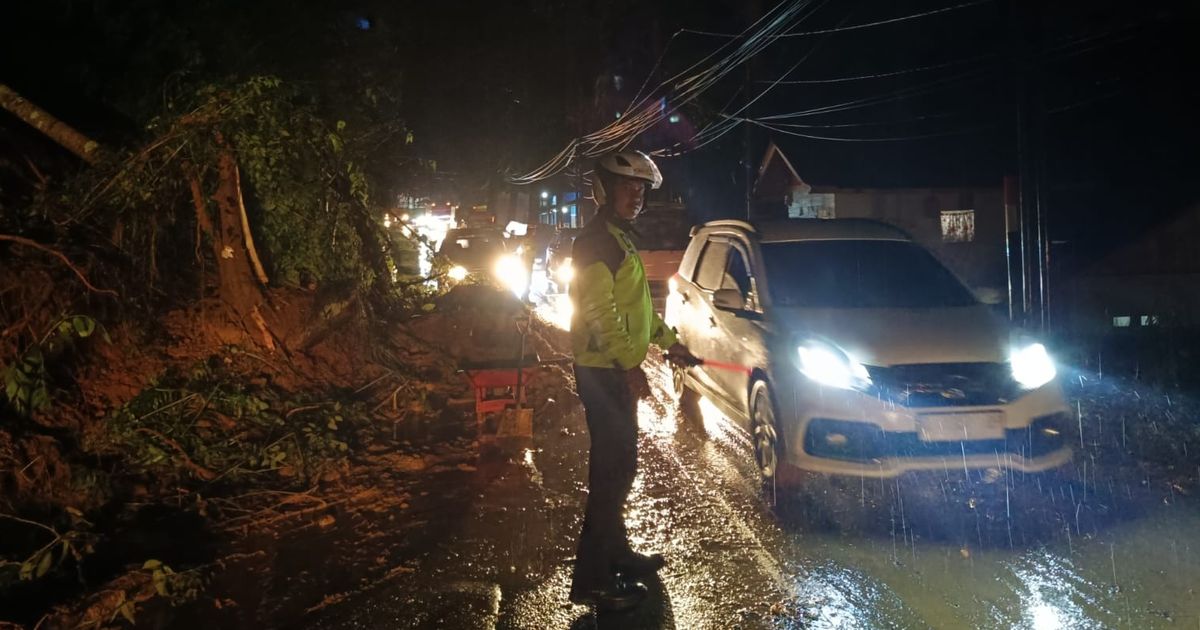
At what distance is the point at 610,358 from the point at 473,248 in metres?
16.6

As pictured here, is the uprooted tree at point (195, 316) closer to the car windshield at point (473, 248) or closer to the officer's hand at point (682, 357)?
the officer's hand at point (682, 357)

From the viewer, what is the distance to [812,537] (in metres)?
4.61

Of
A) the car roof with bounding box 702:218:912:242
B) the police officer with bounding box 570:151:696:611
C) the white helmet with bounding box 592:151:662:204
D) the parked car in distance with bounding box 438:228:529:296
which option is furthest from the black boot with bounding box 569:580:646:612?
the parked car in distance with bounding box 438:228:529:296

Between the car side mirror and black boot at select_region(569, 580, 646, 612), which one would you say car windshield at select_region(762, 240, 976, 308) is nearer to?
the car side mirror

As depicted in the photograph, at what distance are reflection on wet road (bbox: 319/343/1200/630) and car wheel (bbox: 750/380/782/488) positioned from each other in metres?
0.23

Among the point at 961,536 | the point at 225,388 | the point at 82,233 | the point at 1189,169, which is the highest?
the point at 1189,169

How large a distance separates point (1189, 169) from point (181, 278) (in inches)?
765

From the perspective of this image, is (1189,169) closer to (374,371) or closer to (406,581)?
(374,371)

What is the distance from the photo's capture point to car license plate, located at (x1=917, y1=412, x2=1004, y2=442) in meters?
4.52

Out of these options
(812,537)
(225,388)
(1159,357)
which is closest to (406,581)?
(812,537)

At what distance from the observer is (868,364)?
4777 mm

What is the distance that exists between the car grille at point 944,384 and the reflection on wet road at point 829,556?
2.56ft

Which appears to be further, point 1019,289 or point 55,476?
point 1019,289

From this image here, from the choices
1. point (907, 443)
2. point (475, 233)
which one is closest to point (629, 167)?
point (907, 443)
